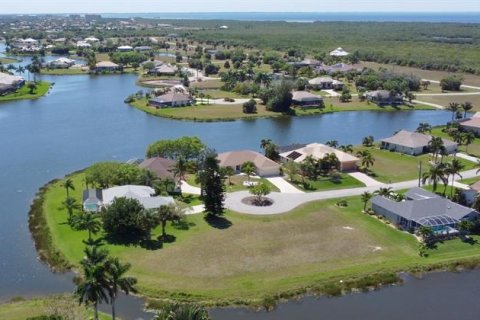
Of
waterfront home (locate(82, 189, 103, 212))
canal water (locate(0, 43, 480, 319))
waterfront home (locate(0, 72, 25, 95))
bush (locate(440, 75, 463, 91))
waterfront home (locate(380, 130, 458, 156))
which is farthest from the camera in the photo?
bush (locate(440, 75, 463, 91))

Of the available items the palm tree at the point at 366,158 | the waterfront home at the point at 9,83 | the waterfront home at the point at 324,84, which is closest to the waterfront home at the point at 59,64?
the waterfront home at the point at 9,83

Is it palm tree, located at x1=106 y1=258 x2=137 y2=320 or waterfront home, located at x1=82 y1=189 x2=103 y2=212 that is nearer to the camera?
palm tree, located at x1=106 y1=258 x2=137 y2=320

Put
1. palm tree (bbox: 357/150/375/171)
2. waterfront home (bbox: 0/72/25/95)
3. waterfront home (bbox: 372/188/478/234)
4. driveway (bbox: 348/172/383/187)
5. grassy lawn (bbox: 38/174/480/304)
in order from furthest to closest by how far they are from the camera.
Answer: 1. waterfront home (bbox: 0/72/25/95)
2. palm tree (bbox: 357/150/375/171)
3. driveway (bbox: 348/172/383/187)
4. waterfront home (bbox: 372/188/478/234)
5. grassy lawn (bbox: 38/174/480/304)

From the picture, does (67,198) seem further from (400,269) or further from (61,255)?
(400,269)

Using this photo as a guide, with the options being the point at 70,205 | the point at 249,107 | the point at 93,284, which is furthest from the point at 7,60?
the point at 93,284

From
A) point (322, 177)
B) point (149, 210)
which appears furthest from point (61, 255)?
point (322, 177)

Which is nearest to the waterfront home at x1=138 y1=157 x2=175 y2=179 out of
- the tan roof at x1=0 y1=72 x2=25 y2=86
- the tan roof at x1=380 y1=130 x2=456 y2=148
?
the tan roof at x1=380 y1=130 x2=456 y2=148

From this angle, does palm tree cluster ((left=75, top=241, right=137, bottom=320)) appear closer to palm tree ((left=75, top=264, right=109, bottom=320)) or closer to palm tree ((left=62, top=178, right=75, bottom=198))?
palm tree ((left=75, top=264, right=109, bottom=320))

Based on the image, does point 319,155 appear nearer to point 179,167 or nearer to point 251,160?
point 251,160
